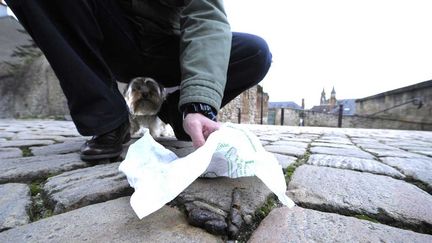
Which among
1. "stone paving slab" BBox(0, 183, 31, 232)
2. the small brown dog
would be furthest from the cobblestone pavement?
the small brown dog

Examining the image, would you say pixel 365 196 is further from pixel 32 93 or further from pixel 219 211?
pixel 32 93

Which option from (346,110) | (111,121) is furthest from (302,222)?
(346,110)

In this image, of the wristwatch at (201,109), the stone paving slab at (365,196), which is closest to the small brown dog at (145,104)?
the wristwatch at (201,109)

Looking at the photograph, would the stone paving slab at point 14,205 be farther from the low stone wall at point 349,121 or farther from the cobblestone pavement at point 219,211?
the low stone wall at point 349,121

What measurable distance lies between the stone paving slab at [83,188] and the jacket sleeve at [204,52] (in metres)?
0.38

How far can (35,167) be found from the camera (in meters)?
1.22

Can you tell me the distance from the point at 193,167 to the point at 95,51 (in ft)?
3.24

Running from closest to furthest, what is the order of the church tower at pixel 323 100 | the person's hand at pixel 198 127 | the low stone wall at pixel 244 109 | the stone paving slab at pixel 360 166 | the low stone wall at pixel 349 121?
the person's hand at pixel 198 127
the stone paving slab at pixel 360 166
the low stone wall at pixel 349 121
the low stone wall at pixel 244 109
the church tower at pixel 323 100

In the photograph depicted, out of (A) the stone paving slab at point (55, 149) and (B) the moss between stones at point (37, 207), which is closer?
(B) the moss between stones at point (37, 207)

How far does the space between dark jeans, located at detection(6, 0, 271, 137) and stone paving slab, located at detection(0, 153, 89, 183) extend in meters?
0.18

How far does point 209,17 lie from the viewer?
1.17 metres

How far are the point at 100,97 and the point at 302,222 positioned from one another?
3.42 ft

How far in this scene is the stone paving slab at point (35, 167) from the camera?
109 cm

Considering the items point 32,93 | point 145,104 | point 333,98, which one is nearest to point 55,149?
point 145,104
